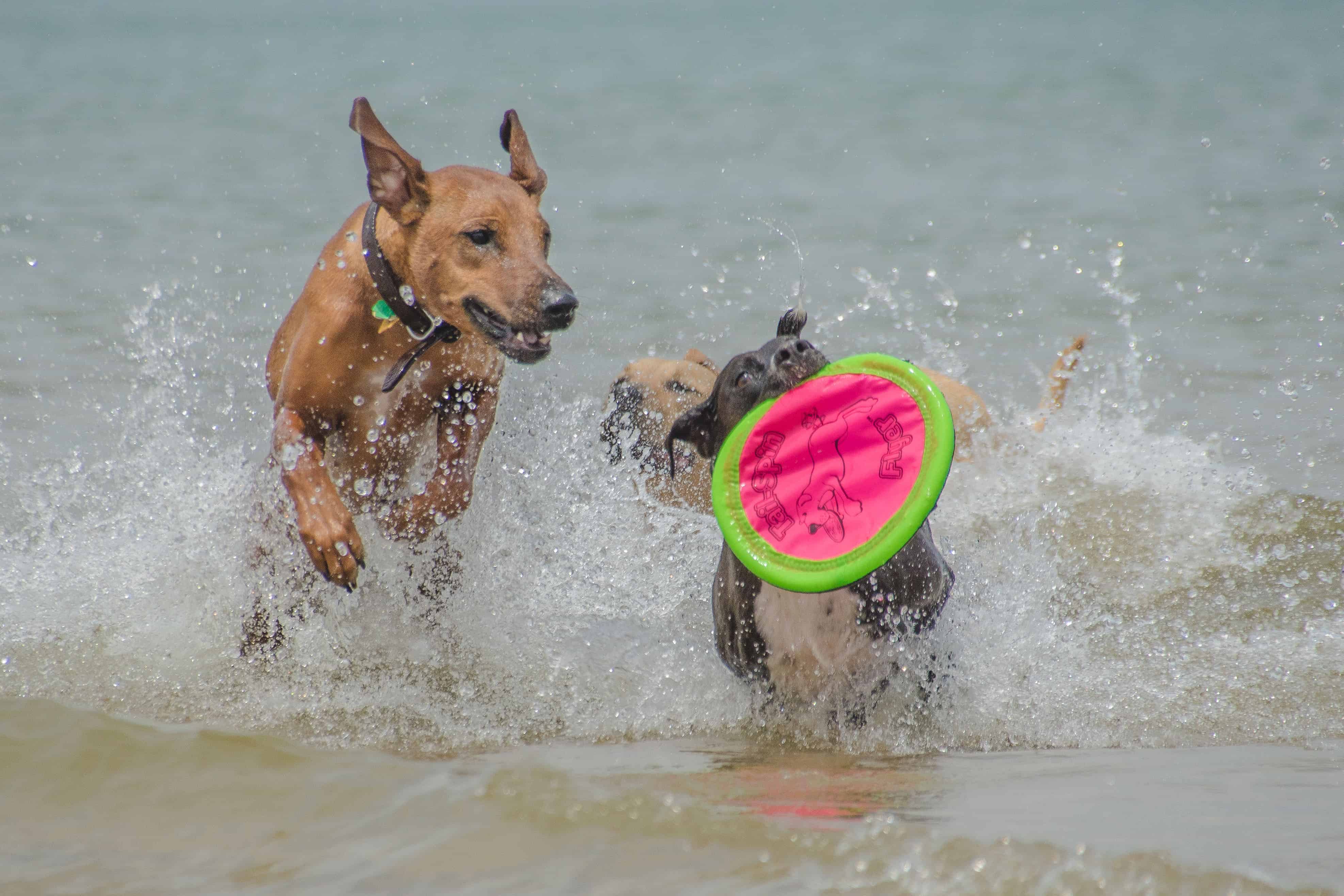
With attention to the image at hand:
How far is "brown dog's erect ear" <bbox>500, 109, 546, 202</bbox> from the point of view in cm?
441

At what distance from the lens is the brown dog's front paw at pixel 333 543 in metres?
3.90

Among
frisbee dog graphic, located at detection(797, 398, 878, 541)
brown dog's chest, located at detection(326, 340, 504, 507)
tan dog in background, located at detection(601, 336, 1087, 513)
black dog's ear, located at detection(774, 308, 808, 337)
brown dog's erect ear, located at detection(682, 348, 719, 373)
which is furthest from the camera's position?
brown dog's erect ear, located at detection(682, 348, 719, 373)

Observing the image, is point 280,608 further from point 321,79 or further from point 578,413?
point 321,79

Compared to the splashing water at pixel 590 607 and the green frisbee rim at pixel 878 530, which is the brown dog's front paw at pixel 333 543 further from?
the green frisbee rim at pixel 878 530

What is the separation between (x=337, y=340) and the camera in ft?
13.8

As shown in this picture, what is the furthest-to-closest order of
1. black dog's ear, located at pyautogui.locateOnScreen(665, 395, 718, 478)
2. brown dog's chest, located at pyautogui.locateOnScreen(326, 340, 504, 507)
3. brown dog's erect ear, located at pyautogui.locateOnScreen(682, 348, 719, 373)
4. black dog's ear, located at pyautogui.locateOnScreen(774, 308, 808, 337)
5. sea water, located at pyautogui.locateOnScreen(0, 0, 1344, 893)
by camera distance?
brown dog's erect ear, located at pyautogui.locateOnScreen(682, 348, 719, 373) → brown dog's chest, located at pyautogui.locateOnScreen(326, 340, 504, 507) → black dog's ear, located at pyautogui.locateOnScreen(665, 395, 718, 478) → black dog's ear, located at pyautogui.locateOnScreen(774, 308, 808, 337) → sea water, located at pyautogui.locateOnScreen(0, 0, 1344, 893)

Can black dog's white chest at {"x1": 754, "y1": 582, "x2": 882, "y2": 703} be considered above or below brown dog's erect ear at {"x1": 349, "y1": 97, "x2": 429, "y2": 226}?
below

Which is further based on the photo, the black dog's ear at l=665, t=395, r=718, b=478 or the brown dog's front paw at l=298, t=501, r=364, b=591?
the black dog's ear at l=665, t=395, r=718, b=478

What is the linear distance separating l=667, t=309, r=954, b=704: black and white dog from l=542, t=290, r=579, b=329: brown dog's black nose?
577mm

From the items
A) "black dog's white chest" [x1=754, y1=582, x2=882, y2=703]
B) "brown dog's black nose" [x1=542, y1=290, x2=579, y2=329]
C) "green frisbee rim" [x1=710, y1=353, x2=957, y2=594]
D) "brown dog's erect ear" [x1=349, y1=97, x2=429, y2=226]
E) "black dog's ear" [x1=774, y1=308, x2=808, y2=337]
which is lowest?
"black dog's white chest" [x1=754, y1=582, x2=882, y2=703]

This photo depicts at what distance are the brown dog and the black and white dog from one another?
69 cm

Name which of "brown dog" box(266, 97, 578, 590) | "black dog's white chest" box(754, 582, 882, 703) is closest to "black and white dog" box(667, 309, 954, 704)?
"black dog's white chest" box(754, 582, 882, 703)

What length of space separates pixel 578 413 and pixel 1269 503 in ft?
10.8

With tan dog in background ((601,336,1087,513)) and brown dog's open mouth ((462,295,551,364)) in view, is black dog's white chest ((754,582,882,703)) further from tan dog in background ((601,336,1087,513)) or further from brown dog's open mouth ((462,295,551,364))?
tan dog in background ((601,336,1087,513))
